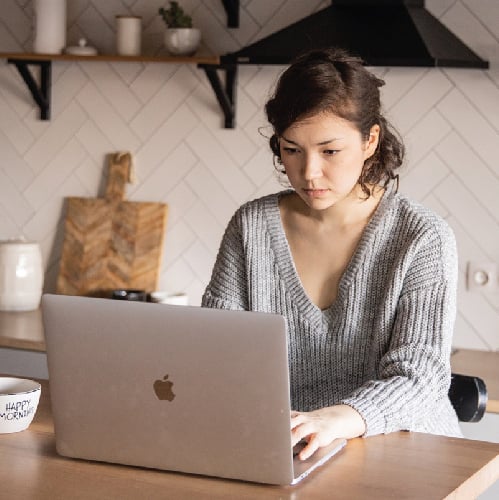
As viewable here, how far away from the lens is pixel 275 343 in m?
1.39

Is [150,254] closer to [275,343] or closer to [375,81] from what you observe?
[375,81]

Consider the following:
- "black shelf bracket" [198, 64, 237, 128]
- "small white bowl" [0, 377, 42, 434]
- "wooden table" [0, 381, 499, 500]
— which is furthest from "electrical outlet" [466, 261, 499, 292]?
"small white bowl" [0, 377, 42, 434]

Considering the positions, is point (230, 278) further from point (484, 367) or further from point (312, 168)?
point (484, 367)

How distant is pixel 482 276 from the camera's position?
2.94 m

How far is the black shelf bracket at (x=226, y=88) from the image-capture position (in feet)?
10.0

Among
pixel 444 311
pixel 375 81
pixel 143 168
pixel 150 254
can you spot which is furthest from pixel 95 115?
pixel 444 311

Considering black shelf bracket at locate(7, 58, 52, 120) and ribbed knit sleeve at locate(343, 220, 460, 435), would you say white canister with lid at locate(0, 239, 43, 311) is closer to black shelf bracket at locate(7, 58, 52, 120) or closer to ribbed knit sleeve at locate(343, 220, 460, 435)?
black shelf bracket at locate(7, 58, 52, 120)

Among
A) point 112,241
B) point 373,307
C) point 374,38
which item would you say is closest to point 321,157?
point 373,307

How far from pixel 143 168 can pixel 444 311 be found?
A: 1.69 m

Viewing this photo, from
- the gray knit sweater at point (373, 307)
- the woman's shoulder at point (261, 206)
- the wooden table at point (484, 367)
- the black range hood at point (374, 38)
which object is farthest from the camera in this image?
the black range hood at point (374, 38)

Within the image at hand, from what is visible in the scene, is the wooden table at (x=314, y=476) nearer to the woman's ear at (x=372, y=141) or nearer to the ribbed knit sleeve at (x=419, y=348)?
the ribbed knit sleeve at (x=419, y=348)

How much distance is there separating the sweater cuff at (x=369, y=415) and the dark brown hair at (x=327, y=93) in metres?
0.50

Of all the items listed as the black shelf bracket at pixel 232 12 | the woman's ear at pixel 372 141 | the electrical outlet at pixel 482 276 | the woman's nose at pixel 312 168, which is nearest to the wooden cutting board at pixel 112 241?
the black shelf bracket at pixel 232 12

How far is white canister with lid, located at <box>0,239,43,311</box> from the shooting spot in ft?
10.8
